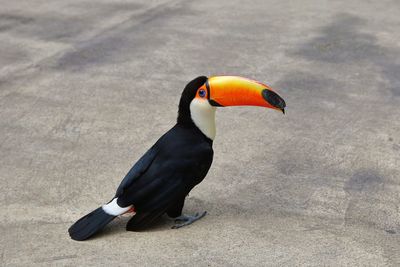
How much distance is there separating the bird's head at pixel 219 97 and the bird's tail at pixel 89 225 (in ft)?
2.89

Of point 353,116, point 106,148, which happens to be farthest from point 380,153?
point 106,148

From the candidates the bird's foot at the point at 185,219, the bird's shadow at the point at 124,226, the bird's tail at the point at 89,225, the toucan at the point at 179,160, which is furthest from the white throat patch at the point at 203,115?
the bird's tail at the point at 89,225

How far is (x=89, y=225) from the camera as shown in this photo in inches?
183

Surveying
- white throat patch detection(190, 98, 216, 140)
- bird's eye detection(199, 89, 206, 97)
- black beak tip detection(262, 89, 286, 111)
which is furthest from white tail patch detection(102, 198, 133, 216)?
black beak tip detection(262, 89, 286, 111)

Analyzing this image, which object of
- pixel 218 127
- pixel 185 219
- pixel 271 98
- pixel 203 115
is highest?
pixel 271 98

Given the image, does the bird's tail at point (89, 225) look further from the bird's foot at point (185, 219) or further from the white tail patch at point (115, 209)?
the bird's foot at point (185, 219)

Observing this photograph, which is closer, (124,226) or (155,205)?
(155,205)

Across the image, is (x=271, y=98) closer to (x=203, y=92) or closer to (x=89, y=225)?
(x=203, y=92)

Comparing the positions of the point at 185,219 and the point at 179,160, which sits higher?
the point at 179,160

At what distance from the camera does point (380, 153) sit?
6.38 m

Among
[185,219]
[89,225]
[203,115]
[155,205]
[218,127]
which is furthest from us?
[218,127]

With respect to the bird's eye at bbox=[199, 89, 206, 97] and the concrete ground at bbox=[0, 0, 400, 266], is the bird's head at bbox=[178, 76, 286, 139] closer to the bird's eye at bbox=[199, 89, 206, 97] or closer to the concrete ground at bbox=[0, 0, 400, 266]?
the bird's eye at bbox=[199, 89, 206, 97]

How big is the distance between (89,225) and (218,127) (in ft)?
8.26

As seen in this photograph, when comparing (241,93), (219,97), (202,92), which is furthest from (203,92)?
(241,93)
